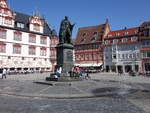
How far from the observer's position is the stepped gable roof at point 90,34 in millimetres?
62812

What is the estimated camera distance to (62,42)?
18672 millimetres

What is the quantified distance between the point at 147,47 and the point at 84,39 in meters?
21.9

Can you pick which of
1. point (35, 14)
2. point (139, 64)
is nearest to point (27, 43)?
point (35, 14)

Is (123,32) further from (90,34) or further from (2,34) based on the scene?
(2,34)

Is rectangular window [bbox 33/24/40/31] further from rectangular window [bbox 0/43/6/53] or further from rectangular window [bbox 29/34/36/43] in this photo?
rectangular window [bbox 0/43/6/53]

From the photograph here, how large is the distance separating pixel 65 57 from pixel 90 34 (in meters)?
48.0

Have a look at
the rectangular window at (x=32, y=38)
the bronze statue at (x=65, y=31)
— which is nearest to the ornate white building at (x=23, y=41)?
the rectangular window at (x=32, y=38)

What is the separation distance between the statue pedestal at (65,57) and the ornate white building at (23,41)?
29.1 m

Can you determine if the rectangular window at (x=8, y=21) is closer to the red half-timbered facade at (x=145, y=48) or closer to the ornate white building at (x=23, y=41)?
the ornate white building at (x=23, y=41)

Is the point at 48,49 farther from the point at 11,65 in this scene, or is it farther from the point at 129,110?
the point at 129,110

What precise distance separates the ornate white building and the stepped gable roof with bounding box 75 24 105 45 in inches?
549

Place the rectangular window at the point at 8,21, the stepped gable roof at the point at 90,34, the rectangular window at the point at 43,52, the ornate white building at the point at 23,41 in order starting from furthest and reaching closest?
the stepped gable roof at the point at 90,34 → the rectangular window at the point at 43,52 → the rectangular window at the point at 8,21 → the ornate white building at the point at 23,41

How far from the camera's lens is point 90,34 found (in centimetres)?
6512

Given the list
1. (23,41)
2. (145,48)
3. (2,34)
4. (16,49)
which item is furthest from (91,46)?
(2,34)
